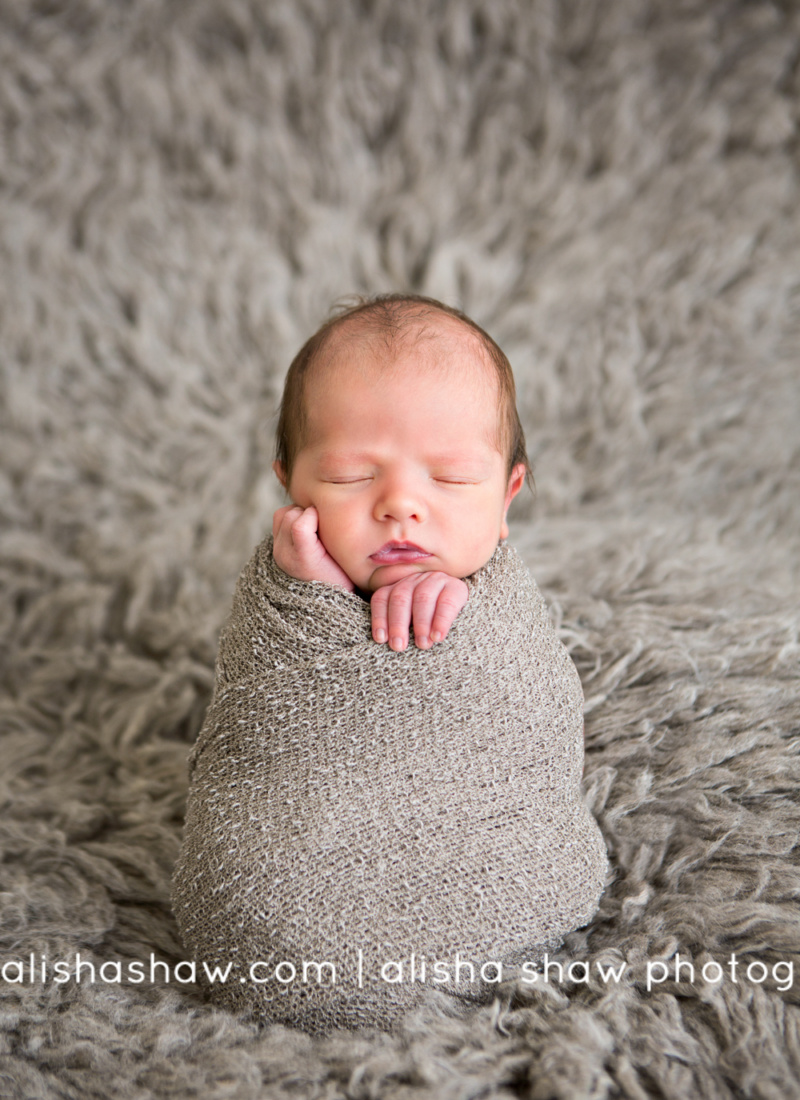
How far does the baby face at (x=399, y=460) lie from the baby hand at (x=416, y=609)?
2 centimetres

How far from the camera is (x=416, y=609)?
2.79 feet

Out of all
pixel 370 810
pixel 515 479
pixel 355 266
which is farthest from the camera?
pixel 355 266

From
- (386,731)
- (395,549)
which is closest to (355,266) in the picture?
(395,549)

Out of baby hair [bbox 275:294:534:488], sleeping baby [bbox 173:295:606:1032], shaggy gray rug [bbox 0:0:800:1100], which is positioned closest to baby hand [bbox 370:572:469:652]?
sleeping baby [bbox 173:295:606:1032]

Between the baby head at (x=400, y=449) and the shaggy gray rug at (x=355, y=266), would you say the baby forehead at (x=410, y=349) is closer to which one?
the baby head at (x=400, y=449)

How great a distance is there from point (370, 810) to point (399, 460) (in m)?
0.29

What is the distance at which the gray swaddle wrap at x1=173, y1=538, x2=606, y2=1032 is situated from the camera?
0.79m

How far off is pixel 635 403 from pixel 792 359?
0.77 feet

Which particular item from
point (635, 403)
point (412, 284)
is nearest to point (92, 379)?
point (412, 284)

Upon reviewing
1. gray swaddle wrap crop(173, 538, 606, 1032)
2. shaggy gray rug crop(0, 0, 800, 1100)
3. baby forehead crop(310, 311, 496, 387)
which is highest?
shaggy gray rug crop(0, 0, 800, 1100)

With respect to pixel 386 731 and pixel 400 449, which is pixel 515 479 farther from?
pixel 386 731

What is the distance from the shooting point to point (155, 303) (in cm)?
154

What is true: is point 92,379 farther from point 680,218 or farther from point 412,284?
point 680,218

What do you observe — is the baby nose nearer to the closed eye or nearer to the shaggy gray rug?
the closed eye
